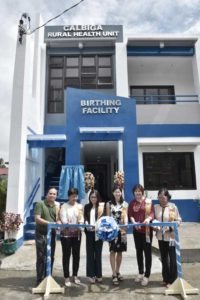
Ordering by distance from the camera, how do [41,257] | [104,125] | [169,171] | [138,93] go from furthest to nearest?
[138,93], [169,171], [104,125], [41,257]

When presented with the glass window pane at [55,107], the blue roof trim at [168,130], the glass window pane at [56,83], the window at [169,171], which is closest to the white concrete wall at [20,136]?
the glass window pane at [55,107]

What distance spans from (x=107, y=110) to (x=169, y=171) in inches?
136

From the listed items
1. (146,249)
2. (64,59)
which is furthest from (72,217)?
(64,59)

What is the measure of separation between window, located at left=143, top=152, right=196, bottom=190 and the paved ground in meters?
4.26

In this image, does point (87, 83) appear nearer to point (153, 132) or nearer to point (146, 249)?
point (153, 132)

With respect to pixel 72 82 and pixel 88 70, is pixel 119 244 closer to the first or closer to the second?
pixel 72 82

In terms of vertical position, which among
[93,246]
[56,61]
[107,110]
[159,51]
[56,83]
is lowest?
[93,246]

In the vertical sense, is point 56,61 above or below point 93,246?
above

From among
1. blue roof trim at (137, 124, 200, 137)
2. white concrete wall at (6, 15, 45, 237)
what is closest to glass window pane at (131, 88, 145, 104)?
blue roof trim at (137, 124, 200, 137)

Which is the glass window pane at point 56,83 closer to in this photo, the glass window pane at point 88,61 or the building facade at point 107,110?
the building facade at point 107,110

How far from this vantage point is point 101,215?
433 cm

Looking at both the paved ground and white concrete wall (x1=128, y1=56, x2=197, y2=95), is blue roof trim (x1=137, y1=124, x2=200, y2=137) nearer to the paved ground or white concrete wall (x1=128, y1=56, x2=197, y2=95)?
white concrete wall (x1=128, y1=56, x2=197, y2=95)

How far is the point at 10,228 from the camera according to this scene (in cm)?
636

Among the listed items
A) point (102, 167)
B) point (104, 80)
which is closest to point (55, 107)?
point (104, 80)
